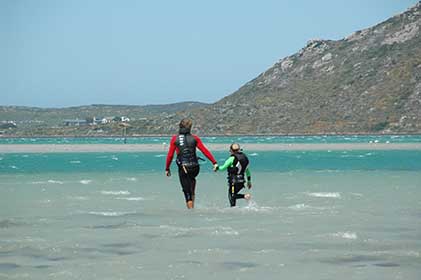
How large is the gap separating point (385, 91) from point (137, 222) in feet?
509

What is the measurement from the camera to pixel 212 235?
1442 cm

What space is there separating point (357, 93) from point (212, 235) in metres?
163

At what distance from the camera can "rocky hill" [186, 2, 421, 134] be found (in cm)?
16588

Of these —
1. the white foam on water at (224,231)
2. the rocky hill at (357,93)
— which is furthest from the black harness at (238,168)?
the rocky hill at (357,93)

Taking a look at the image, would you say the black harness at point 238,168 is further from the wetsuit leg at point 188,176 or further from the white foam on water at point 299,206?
the white foam on water at point 299,206

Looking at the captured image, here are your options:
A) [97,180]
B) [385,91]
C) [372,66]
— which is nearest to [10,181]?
[97,180]

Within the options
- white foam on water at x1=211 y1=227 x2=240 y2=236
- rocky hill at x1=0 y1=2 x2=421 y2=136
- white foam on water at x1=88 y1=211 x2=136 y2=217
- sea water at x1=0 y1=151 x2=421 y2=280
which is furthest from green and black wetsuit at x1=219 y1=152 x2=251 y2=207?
rocky hill at x1=0 y1=2 x2=421 y2=136

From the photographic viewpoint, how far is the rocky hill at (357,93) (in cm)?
16588

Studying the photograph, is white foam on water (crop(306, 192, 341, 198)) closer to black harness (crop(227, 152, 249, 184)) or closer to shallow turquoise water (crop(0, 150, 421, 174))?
black harness (crop(227, 152, 249, 184))

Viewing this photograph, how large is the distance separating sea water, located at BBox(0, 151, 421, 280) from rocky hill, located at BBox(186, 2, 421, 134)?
469 feet

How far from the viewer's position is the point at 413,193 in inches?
913

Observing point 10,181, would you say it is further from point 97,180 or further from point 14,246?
point 14,246

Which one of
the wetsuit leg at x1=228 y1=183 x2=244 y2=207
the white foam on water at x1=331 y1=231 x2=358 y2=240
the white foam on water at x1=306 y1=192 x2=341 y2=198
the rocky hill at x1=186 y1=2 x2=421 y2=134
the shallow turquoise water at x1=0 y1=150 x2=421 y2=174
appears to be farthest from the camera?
the rocky hill at x1=186 y1=2 x2=421 y2=134

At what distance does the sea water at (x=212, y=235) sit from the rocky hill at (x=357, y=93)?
143 meters
